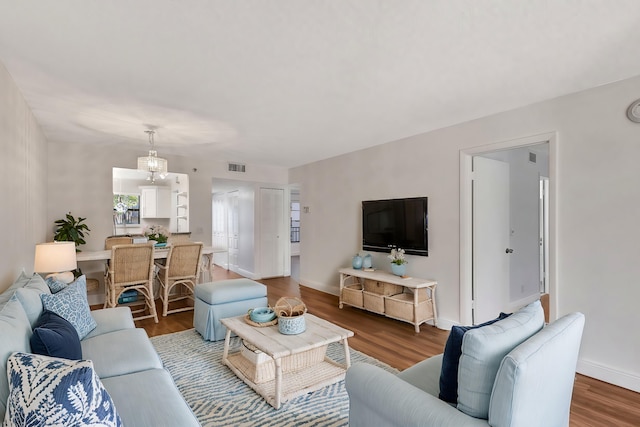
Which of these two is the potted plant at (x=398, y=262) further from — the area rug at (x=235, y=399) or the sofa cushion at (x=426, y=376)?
the sofa cushion at (x=426, y=376)

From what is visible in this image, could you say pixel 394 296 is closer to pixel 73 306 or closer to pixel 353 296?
pixel 353 296

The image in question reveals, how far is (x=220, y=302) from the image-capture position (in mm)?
3424

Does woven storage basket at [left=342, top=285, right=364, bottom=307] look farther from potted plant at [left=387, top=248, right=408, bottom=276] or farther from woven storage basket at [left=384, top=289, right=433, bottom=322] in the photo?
potted plant at [left=387, top=248, right=408, bottom=276]

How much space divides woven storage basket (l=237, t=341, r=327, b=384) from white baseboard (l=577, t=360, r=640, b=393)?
217cm

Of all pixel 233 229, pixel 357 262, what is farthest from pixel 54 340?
pixel 233 229

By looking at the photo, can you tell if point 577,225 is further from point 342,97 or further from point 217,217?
point 217,217

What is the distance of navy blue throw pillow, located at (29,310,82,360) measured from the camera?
1504 millimetres

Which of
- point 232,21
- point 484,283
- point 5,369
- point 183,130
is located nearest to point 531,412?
point 5,369

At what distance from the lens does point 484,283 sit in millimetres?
3773

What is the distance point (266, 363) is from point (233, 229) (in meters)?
5.57

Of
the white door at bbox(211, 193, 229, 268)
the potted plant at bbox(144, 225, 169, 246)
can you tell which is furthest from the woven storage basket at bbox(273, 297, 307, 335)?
the white door at bbox(211, 193, 229, 268)

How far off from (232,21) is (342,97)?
131 cm

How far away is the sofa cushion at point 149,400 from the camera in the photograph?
1343mm

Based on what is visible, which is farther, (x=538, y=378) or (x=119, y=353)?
(x=119, y=353)
